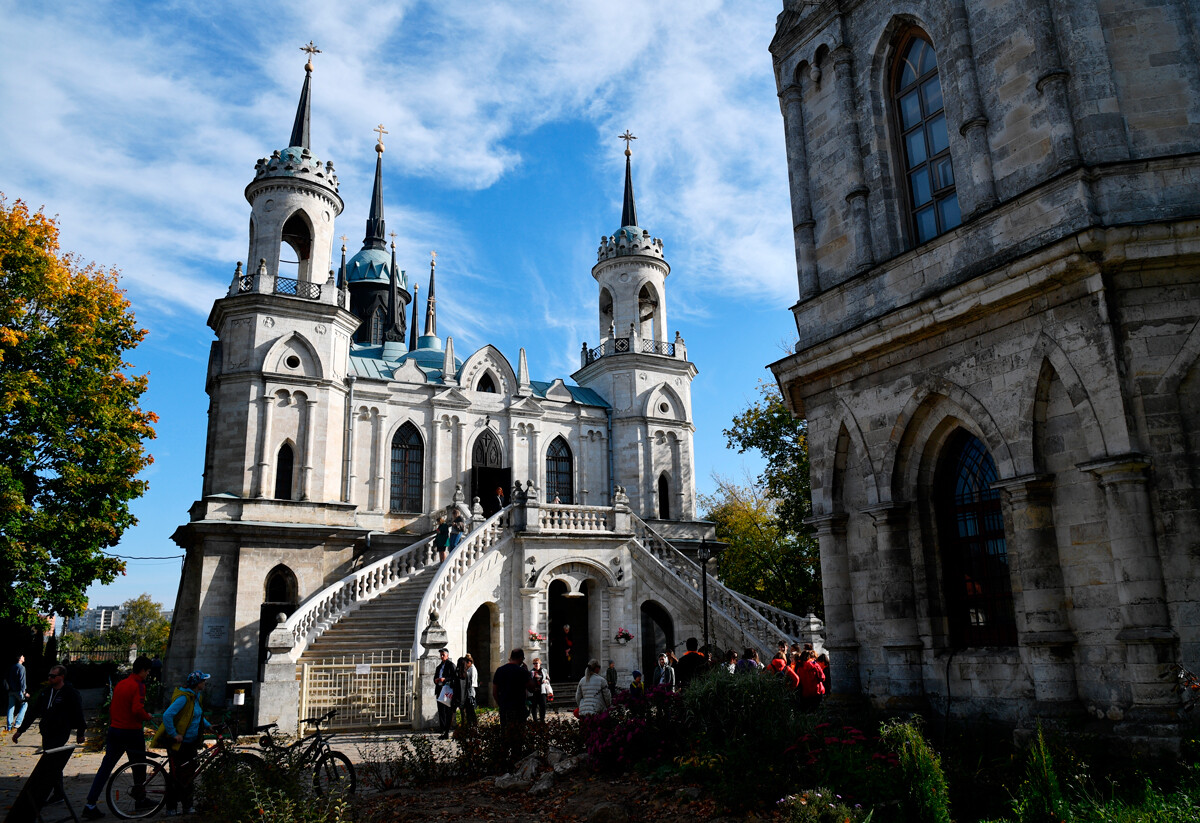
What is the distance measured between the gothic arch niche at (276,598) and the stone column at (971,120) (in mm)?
22047

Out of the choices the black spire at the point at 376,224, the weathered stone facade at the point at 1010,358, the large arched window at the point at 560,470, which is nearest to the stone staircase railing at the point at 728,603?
the large arched window at the point at 560,470

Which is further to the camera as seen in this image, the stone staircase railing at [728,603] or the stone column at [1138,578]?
the stone staircase railing at [728,603]

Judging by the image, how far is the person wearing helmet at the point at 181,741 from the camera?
399 inches

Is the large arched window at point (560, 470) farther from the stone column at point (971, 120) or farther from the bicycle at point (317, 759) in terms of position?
the stone column at point (971, 120)

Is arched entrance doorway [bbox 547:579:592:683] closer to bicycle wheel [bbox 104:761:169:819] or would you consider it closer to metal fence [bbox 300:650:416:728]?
metal fence [bbox 300:650:416:728]

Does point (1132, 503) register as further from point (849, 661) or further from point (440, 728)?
point (440, 728)

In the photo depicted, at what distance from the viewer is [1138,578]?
28.4ft

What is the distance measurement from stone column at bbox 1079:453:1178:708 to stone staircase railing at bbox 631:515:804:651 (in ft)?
51.0

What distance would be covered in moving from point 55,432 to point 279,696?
1092cm

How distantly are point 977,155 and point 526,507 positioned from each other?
17573mm

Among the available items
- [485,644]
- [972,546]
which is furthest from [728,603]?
[972,546]

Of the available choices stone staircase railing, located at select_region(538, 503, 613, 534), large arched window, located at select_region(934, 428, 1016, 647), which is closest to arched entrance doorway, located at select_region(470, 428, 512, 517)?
stone staircase railing, located at select_region(538, 503, 613, 534)

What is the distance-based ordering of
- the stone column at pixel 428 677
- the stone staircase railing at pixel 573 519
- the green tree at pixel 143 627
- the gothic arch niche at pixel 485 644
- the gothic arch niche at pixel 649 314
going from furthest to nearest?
the green tree at pixel 143 627 < the gothic arch niche at pixel 649 314 < the stone staircase railing at pixel 573 519 < the gothic arch niche at pixel 485 644 < the stone column at pixel 428 677

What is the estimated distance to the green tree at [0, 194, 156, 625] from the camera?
73.2 feet
